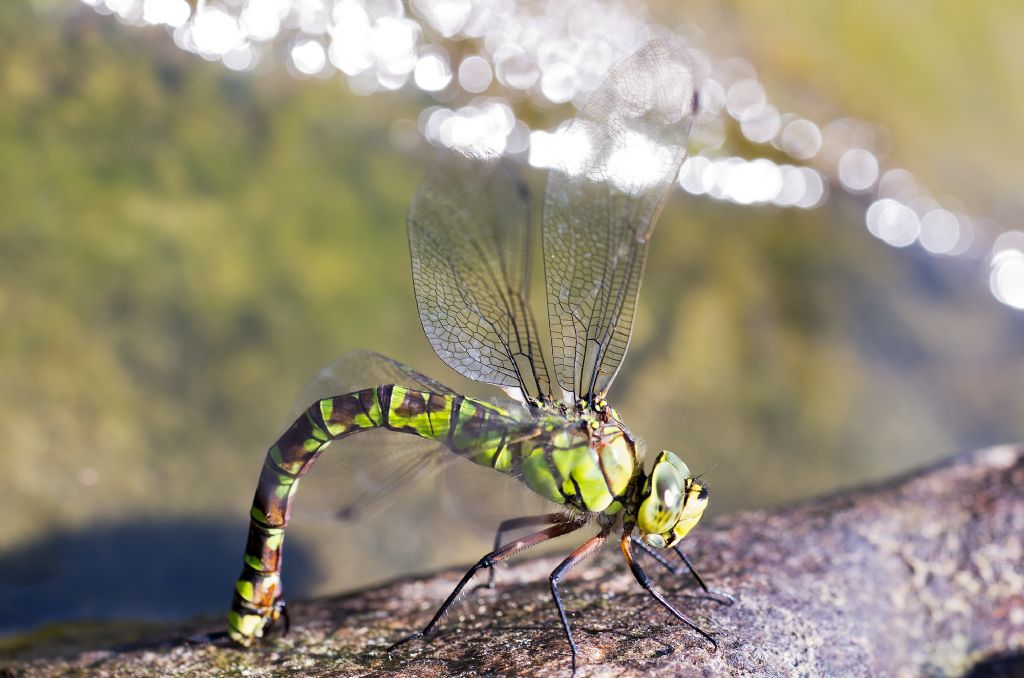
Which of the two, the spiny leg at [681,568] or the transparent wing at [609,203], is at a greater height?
the transparent wing at [609,203]

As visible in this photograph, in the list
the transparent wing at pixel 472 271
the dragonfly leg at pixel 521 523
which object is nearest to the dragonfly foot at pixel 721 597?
the dragonfly leg at pixel 521 523

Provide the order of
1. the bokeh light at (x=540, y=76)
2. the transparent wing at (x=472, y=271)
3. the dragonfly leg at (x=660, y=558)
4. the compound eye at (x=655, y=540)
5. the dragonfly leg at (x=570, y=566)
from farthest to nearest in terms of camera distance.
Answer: the bokeh light at (x=540, y=76)
the transparent wing at (x=472, y=271)
the dragonfly leg at (x=660, y=558)
the compound eye at (x=655, y=540)
the dragonfly leg at (x=570, y=566)

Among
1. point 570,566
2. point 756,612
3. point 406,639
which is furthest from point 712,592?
point 406,639

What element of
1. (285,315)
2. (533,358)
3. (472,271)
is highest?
(285,315)

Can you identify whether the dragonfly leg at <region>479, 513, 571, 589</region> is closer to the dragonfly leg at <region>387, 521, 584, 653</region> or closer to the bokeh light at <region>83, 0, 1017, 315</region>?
the dragonfly leg at <region>387, 521, 584, 653</region>

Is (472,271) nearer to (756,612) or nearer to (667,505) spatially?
(667,505)

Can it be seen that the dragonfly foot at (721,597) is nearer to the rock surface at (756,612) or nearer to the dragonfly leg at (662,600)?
the rock surface at (756,612)

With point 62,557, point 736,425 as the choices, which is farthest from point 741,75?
point 62,557
